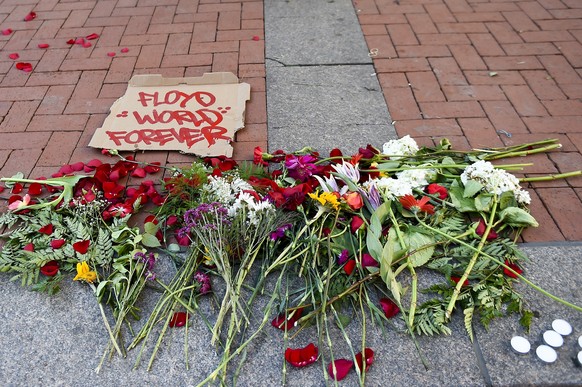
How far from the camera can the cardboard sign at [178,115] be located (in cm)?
253

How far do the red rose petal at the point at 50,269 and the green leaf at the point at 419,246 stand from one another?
1.29m

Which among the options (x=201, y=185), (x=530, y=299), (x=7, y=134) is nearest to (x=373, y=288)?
(x=530, y=299)

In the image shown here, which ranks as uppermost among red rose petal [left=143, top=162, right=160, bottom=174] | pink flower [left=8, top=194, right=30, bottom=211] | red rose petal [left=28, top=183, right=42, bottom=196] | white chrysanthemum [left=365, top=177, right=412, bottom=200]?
white chrysanthemum [left=365, top=177, right=412, bottom=200]

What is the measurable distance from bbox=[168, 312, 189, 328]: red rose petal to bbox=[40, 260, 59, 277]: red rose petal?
49cm

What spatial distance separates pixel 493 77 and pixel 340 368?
217cm

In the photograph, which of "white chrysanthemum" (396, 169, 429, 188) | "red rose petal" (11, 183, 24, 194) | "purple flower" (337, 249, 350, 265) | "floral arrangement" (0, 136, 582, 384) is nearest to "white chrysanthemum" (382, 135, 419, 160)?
"floral arrangement" (0, 136, 582, 384)

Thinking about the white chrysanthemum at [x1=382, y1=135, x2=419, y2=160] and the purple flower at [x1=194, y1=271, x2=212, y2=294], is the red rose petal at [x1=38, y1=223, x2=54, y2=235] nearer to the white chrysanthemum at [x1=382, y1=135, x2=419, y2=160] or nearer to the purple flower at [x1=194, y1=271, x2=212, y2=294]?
the purple flower at [x1=194, y1=271, x2=212, y2=294]

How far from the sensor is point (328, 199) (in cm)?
190

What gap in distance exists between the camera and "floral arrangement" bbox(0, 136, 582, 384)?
1739 millimetres

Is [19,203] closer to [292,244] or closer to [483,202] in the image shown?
[292,244]

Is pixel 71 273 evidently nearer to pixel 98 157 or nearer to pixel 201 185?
pixel 201 185

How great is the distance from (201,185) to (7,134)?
127cm

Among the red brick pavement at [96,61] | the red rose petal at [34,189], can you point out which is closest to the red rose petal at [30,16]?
the red brick pavement at [96,61]

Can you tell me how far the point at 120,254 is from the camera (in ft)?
6.37
